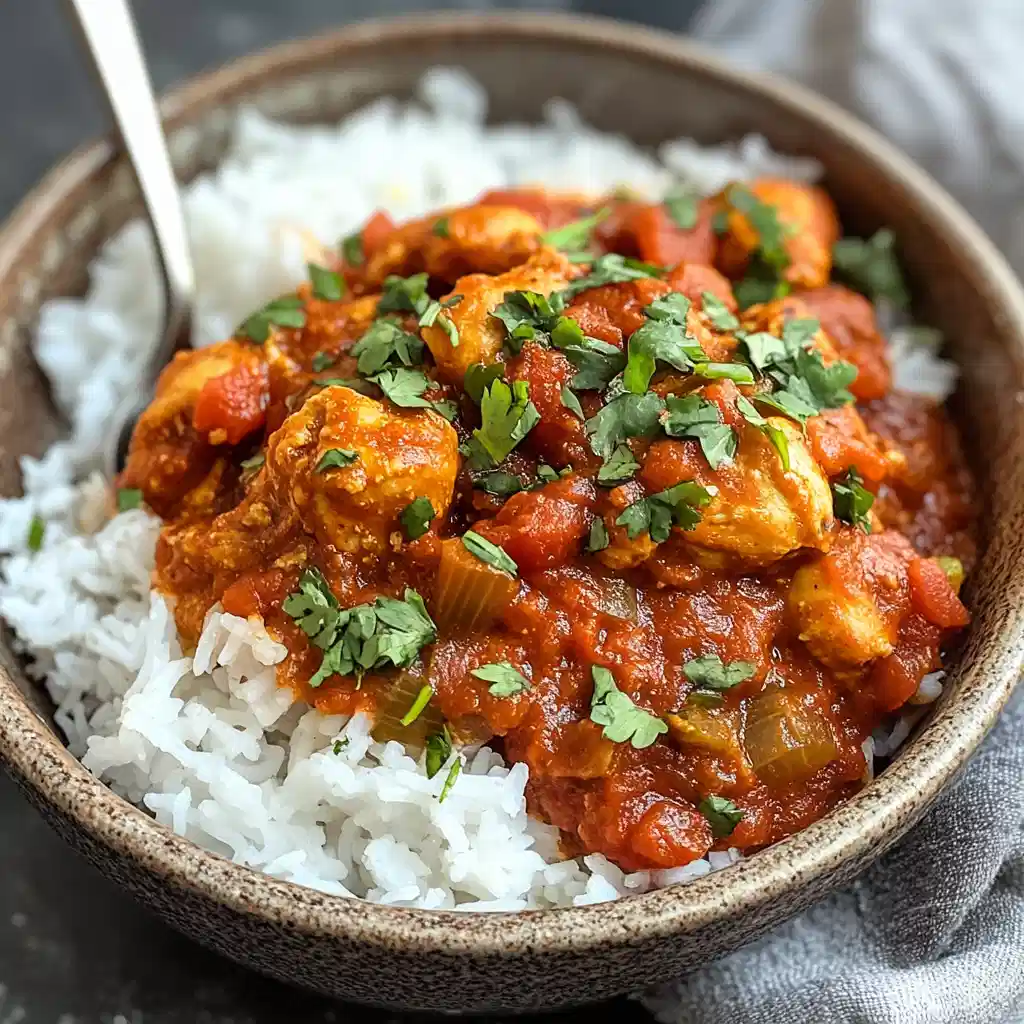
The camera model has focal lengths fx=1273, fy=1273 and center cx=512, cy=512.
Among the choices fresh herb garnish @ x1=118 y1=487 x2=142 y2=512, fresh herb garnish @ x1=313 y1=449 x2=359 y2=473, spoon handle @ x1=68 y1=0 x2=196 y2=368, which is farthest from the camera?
spoon handle @ x1=68 y1=0 x2=196 y2=368

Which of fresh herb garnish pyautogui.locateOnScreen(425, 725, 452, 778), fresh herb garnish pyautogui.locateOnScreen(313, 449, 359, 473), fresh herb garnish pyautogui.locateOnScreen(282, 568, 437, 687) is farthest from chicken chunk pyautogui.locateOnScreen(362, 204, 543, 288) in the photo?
fresh herb garnish pyautogui.locateOnScreen(425, 725, 452, 778)

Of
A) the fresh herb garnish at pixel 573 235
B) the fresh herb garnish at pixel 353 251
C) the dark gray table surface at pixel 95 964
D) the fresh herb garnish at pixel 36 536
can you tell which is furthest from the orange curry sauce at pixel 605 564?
the dark gray table surface at pixel 95 964

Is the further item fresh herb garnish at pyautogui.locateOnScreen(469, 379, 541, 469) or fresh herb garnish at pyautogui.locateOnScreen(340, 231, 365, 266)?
fresh herb garnish at pyautogui.locateOnScreen(340, 231, 365, 266)

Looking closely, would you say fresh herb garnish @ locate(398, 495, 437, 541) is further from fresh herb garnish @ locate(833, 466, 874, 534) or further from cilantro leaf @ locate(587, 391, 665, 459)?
fresh herb garnish @ locate(833, 466, 874, 534)

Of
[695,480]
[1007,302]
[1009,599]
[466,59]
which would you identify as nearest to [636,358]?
[695,480]

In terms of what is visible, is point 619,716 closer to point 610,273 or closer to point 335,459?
point 335,459

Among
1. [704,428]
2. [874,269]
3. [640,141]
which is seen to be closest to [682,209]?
[874,269]

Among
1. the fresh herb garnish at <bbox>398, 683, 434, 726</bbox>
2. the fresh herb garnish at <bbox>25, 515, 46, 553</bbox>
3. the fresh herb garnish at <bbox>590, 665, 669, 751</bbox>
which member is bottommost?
the fresh herb garnish at <bbox>25, 515, 46, 553</bbox>

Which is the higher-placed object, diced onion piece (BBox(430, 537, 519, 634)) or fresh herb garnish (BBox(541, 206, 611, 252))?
fresh herb garnish (BBox(541, 206, 611, 252))

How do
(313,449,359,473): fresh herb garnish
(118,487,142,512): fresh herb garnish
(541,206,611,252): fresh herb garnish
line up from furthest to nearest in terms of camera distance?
(541,206,611,252): fresh herb garnish → (118,487,142,512): fresh herb garnish → (313,449,359,473): fresh herb garnish
